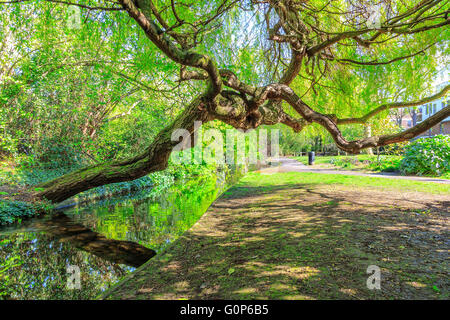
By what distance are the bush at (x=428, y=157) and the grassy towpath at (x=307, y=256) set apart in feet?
20.9

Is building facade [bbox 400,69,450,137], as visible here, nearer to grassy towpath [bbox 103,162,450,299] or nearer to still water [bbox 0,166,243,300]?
grassy towpath [bbox 103,162,450,299]

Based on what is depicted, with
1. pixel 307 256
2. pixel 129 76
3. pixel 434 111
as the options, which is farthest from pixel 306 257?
pixel 434 111

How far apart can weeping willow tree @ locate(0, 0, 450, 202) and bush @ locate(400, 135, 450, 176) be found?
4068mm

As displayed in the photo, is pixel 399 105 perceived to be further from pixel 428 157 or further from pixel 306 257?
pixel 428 157

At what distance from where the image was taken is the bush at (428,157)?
9.95 metres

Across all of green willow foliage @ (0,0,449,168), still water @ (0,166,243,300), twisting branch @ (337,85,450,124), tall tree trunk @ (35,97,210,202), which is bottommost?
still water @ (0,166,243,300)

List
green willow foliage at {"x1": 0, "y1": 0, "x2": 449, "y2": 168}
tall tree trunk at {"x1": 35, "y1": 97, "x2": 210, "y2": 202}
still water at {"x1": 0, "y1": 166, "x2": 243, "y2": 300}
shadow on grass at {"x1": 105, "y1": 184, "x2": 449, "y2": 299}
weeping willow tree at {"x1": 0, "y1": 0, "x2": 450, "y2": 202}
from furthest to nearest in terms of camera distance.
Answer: green willow foliage at {"x1": 0, "y1": 0, "x2": 449, "y2": 168}
tall tree trunk at {"x1": 35, "y1": 97, "x2": 210, "y2": 202}
weeping willow tree at {"x1": 0, "y1": 0, "x2": 450, "y2": 202}
still water at {"x1": 0, "y1": 166, "x2": 243, "y2": 300}
shadow on grass at {"x1": 105, "y1": 184, "x2": 449, "y2": 299}

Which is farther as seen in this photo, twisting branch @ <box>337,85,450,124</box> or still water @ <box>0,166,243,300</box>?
twisting branch @ <box>337,85,450,124</box>

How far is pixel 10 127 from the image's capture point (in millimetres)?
9531

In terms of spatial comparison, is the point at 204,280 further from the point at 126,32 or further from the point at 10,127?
the point at 10,127

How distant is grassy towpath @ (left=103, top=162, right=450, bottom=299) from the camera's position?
2252mm

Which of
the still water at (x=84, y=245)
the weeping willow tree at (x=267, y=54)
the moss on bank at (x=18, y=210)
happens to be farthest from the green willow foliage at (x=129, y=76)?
the still water at (x=84, y=245)

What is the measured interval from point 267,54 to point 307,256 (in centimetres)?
588

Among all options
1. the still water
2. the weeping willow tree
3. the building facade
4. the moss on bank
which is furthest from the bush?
the moss on bank
